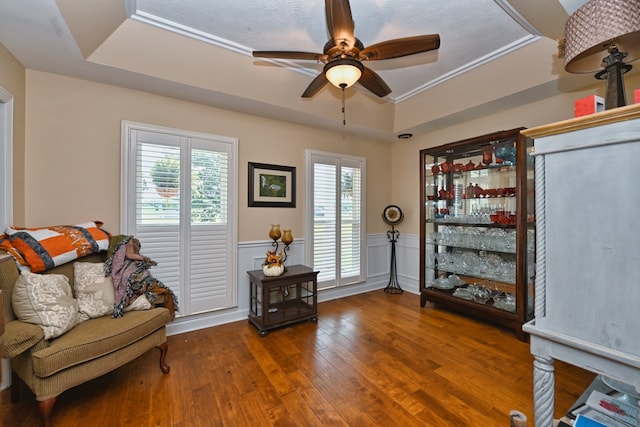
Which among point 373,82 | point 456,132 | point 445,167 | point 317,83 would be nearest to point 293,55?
point 317,83

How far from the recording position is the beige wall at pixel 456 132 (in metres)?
2.71

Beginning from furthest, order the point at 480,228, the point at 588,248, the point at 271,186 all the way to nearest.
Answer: the point at 271,186 → the point at 480,228 → the point at 588,248

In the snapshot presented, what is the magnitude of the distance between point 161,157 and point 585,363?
3294 mm

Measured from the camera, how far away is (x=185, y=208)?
2.82 m

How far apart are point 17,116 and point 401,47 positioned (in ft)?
9.62

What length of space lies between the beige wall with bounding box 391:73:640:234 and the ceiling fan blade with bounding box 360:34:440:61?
1825 mm

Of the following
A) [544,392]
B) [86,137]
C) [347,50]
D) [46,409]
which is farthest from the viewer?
[86,137]

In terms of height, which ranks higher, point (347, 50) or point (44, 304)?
point (347, 50)

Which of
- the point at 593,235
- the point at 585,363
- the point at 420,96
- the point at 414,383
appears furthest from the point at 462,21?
the point at 414,383

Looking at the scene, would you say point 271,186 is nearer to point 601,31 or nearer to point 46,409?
point 46,409

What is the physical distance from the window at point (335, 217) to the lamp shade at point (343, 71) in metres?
1.62

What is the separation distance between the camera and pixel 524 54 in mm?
2588

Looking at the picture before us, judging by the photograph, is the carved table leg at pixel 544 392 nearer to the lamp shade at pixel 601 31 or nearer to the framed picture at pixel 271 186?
the lamp shade at pixel 601 31

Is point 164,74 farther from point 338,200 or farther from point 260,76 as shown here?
point 338,200
